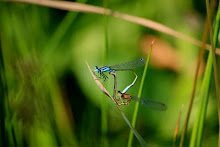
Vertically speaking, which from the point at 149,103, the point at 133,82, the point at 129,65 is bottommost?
the point at 149,103

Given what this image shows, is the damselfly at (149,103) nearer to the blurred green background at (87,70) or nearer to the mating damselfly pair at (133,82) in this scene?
the mating damselfly pair at (133,82)

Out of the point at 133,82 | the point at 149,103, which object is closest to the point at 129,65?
the point at 133,82

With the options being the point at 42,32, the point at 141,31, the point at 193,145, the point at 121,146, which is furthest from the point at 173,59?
the point at 193,145

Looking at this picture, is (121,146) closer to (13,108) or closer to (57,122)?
(57,122)

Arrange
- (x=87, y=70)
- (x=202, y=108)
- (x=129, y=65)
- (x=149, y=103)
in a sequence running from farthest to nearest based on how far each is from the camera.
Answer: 1. (x=87, y=70)
2. (x=129, y=65)
3. (x=149, y=103)
4. (x=202, y=108)

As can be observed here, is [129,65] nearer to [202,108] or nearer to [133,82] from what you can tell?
[133,82]

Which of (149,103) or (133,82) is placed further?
(133,82)

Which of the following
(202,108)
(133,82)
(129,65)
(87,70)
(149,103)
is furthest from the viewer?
(87,70)

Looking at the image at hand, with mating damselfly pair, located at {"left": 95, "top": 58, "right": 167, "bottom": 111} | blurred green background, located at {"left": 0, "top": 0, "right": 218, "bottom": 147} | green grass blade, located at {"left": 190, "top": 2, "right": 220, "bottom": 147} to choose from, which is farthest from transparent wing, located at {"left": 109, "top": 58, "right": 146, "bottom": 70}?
green grass blade, located at {"left": 190, "top": 2, "right": 220, "bottom": 147}

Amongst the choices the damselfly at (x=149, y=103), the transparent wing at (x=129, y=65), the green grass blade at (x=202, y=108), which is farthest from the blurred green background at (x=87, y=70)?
the green grass blade at (x=202, y=108)
